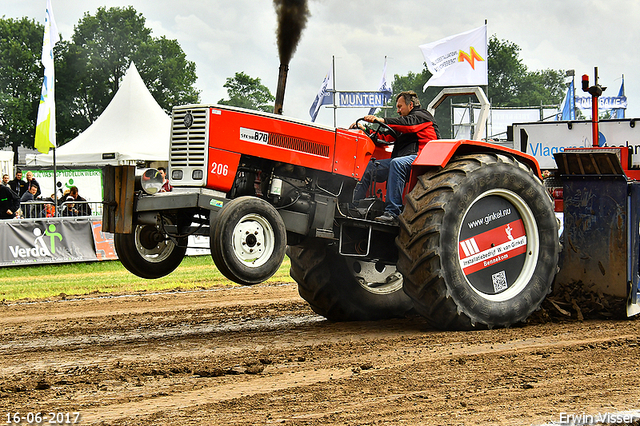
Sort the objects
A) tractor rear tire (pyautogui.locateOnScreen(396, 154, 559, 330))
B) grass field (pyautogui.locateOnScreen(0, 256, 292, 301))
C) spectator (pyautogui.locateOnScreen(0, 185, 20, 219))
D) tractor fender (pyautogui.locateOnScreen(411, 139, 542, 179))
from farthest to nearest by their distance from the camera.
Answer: spectator (pyautogui.locateOnScreen(0, 185, 20, 219)) < grass field (pyautogui.locateOnScreen(0, 256, 292, 301)) < tractor fender (pyautogui.locateOnScreen(411, 139, 542, 179)) < tractor rear tire (pyautogui.locateOnScreen(396, 154, 559, 330))

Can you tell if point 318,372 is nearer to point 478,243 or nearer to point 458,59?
point 478,243

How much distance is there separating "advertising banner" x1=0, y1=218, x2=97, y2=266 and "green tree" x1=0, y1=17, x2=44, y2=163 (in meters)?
37.1

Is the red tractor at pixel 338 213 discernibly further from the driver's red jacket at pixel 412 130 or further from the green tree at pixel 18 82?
the green tree at pixel 18 82

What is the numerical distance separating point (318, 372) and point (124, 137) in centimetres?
2078

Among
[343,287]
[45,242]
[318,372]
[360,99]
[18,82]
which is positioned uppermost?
[18,82]

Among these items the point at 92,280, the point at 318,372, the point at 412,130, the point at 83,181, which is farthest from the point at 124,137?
the point at 318,372

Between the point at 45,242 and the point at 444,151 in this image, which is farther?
the point at 45,242

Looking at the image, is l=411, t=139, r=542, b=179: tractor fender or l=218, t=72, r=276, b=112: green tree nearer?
l=411, t=139, r=542, b=179: tractor fender

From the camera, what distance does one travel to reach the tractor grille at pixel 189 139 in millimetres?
5461

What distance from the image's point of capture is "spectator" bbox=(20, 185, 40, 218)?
52.2 feet

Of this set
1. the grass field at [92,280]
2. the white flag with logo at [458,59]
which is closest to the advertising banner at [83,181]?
the grass field at [92,280]

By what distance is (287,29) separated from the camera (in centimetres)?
707

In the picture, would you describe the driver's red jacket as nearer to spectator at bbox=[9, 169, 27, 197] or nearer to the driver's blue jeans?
the driver's blue jeans

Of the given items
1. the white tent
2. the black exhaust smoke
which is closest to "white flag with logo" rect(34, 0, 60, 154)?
the white tent
